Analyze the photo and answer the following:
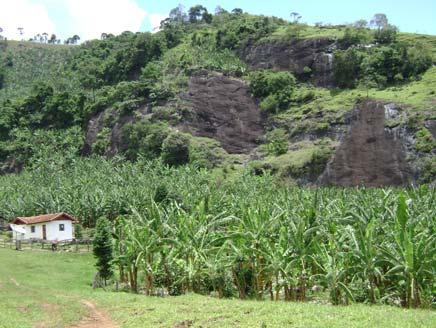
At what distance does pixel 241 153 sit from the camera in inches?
4023

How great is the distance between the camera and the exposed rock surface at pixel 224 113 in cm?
10512

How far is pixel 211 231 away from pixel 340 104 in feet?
236

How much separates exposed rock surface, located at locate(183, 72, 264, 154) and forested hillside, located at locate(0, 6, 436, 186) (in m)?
0.21

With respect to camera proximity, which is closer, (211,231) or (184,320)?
(184,320)

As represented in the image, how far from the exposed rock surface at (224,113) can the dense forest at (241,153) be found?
0.28 metres

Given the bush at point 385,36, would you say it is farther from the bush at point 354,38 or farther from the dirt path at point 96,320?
the dirt path at point 96,320

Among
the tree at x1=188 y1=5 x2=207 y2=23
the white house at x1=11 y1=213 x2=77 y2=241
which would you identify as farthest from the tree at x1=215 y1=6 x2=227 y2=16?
the white house at x1=11 y1=213 x2=77 y2=241

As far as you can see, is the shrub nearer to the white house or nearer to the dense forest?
the dense forest

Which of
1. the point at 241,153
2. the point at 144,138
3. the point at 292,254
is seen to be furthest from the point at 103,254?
the point at 144,138

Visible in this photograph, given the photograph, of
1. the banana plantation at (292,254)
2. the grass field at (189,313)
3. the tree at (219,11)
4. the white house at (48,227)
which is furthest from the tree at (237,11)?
the grass field at (189,313)

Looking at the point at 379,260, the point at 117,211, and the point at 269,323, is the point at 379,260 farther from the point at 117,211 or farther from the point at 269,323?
the point at 117,211

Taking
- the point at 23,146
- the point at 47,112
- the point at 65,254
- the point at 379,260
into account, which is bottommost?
Result: the point at 65,254

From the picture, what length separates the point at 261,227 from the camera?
2628 centimetres

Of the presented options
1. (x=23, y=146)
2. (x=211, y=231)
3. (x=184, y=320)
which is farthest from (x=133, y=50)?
(x=184, y=320)
